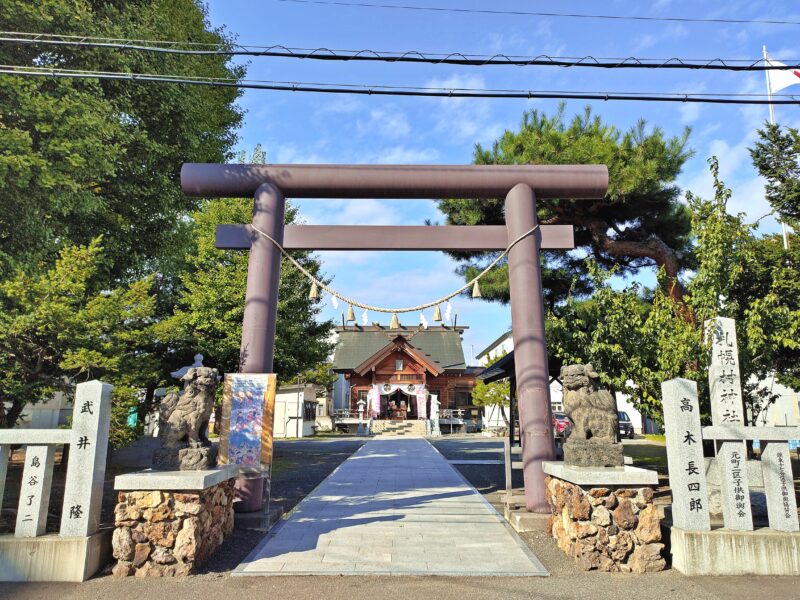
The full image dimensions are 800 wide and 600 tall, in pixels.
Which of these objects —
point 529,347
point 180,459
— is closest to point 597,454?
point 529,347

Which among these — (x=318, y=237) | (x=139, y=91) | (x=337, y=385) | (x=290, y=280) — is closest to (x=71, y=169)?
(x=139, y=91)

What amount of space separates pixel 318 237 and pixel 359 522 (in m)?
4.57

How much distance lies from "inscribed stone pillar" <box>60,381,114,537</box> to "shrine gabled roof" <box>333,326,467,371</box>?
30728mm

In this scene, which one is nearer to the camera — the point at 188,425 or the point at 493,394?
the point at 188,425

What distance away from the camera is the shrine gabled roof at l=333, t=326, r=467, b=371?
3747 cm

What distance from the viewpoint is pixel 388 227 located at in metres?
8.30

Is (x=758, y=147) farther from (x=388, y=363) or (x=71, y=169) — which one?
(x=388, y=363)

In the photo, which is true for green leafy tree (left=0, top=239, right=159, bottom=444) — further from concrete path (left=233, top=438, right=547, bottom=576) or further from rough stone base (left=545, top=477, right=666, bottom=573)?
rough stone base (left=545, top=477, right=666, bottom=573)

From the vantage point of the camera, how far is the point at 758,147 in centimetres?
1074

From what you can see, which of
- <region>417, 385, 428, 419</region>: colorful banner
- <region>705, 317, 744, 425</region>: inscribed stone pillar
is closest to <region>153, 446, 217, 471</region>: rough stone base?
<region>705, 317, 744, 425</region>: inscribed stone pillar

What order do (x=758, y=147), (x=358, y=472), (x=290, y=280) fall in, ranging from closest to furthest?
(x=758, y=147) → (x=358, y=472) → (x=290, y=280)

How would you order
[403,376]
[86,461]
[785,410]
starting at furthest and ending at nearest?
[403,376]
[785,410]
[86,461]

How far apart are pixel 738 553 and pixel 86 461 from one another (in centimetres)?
710

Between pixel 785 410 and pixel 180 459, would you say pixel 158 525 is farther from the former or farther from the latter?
pixel 785 410
